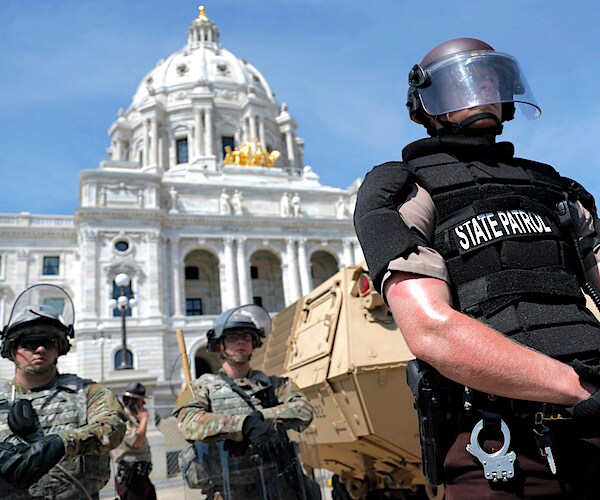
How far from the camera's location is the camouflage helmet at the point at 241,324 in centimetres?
512

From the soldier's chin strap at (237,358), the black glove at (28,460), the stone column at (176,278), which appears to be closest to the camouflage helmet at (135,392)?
the soldier's chin strap at (237,358)

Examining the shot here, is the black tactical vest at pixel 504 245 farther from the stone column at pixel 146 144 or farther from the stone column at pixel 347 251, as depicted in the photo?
the stone column at pixel 146 144

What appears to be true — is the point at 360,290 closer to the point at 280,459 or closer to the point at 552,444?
the point at 280,459

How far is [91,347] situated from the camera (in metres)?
33.3

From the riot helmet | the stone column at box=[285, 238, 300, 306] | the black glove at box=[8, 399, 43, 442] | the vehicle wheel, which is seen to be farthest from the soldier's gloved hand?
the stone column at box=[285, 238, 300, 306]

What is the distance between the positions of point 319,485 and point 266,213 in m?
36.9

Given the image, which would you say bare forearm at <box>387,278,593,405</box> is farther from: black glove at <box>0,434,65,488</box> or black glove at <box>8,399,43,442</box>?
black glove at <box>8,399,43,442</box>

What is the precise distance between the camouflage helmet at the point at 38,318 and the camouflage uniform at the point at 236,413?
3.40 ft

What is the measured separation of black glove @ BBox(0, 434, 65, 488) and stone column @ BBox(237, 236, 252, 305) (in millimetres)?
33763

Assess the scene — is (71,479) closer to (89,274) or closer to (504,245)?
(504,245)

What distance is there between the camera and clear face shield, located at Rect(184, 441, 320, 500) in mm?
3637

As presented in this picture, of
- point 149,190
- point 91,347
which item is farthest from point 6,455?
point 149,190

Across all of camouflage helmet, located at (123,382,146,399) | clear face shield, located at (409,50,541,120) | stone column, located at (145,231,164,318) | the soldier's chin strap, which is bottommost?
the soldier's chin strap

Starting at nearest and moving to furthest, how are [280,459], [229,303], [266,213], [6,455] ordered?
1. [6,455]
2. [280,459]
3. [229,303]
4. [266,213]
